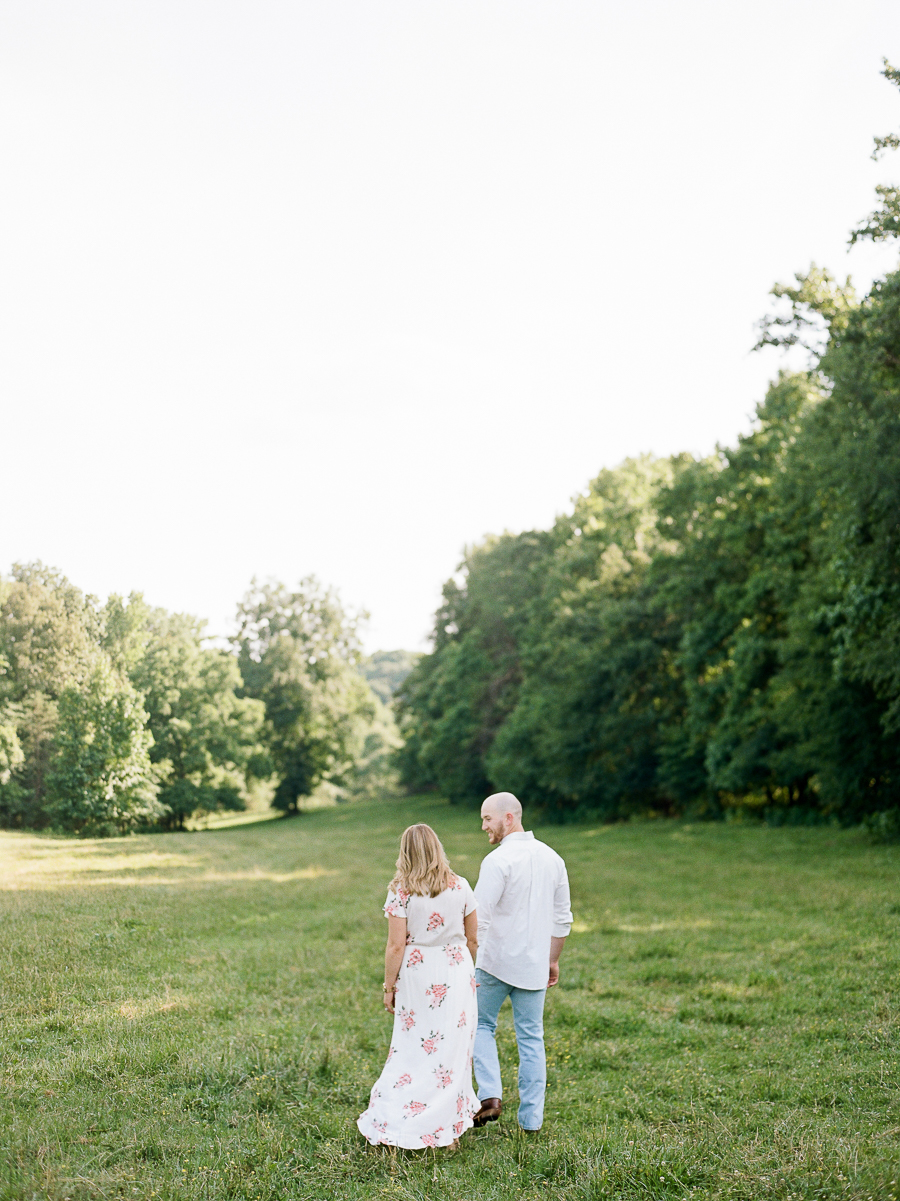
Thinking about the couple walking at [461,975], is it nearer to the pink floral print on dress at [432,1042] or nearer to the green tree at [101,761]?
the pink floral print on dress at [432,1042]

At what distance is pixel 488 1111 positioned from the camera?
6.07m

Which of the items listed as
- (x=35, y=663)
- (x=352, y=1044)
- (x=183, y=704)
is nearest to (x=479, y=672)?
(x=183, y=704)

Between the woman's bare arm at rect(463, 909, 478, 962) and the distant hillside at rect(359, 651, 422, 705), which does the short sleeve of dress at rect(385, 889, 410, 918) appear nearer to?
the woman's bare arm at rect(463, 909, 478, 962)

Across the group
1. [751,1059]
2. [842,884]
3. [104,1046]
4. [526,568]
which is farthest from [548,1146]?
[526,568]

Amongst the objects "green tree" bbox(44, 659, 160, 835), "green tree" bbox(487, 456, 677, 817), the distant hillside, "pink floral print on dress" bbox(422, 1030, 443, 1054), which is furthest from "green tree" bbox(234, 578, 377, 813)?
the distant hillside

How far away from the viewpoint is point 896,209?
55.9 ft

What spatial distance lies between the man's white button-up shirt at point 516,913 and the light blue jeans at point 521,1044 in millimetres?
117

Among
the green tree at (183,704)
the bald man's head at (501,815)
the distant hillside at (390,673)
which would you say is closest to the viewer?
the bald man's head at (501,815)

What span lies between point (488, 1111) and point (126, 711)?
8257mm

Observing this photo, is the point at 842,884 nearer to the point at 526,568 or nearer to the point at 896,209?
the point at 896,209

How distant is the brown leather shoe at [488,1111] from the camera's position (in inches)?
Result: 238

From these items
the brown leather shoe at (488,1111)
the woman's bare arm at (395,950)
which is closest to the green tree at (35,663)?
the woman's bare arm at (395,950)

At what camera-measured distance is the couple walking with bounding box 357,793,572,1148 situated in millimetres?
5680

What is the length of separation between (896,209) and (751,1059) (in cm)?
1581
